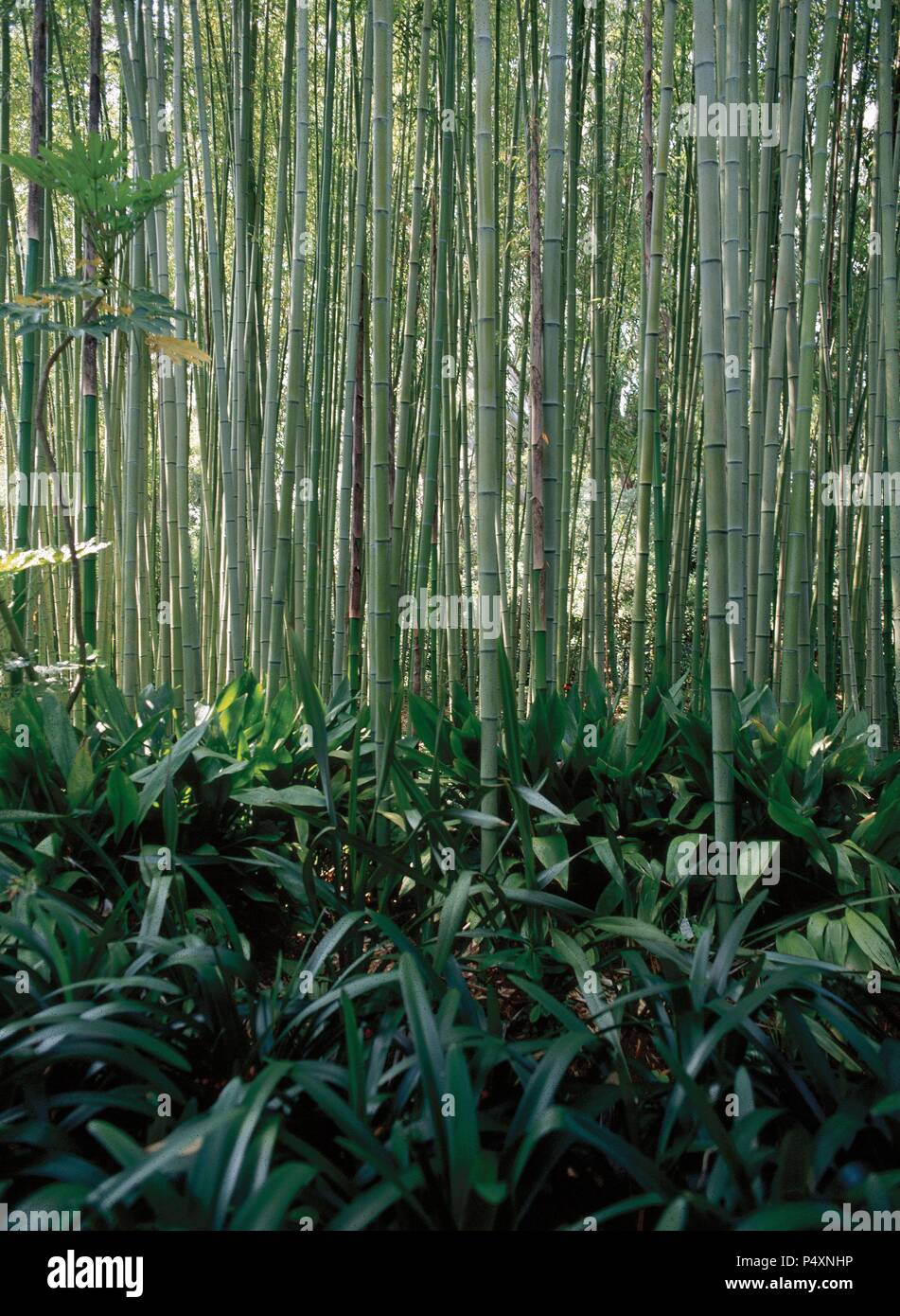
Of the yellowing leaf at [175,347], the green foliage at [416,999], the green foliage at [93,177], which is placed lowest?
the green foliage at [416,999]

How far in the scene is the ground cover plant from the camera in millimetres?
683

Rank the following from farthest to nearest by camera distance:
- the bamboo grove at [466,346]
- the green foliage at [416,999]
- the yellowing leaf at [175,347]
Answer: the yellowing leaf at [175,347]
the bamboo grove at [466,346]
the green foliage at [416,999]

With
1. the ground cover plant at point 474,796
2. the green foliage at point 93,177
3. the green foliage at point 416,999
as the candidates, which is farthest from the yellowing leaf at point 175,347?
the green foliage at point 416,999

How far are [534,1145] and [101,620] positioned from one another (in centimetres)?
284

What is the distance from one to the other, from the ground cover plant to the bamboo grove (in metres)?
0.02

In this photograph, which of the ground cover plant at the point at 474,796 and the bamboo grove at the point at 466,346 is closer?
the ground cover plant at the point at 474,796

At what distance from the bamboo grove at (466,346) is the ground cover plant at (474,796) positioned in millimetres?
15

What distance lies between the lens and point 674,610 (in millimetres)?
2695

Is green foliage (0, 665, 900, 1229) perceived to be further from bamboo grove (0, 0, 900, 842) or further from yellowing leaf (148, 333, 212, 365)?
yellowing leaf (148, 333, 212, 365)

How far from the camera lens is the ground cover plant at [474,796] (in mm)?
683

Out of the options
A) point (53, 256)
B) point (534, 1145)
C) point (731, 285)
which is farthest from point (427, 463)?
point (53, 256)

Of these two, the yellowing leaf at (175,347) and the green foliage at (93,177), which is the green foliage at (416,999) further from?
the green foliage at (93,177)

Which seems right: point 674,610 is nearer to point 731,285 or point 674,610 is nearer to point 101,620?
point 731,285

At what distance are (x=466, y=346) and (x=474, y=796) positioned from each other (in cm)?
195
